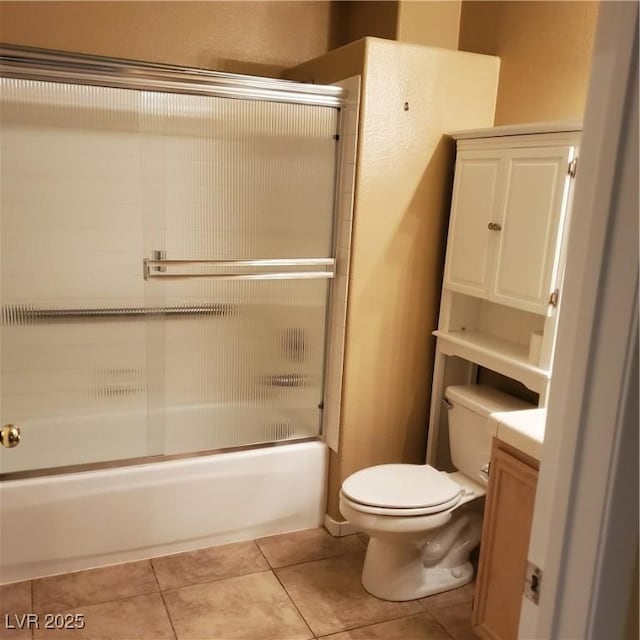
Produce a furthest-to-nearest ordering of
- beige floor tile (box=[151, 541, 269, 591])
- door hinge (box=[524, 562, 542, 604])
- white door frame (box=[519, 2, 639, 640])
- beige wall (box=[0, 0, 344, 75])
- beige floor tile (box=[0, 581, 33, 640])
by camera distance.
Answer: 1. beige wall (box=[0, 0, 344, 75])
2. beige floor tile (box=[151, 541, 269, 591])
3. beige floor tile (box=[0, 581, 33, 640])
4. door hinge (box=[524, 562, 542, 604])
5. white door frame (box=[519, 2, 639, 640])

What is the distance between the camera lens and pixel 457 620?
2.38 m

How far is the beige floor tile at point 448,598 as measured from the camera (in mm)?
2455

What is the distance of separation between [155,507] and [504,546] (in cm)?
134

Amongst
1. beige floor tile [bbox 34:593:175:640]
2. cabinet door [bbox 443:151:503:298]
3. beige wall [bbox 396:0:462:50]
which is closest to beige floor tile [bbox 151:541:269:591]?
beige floor tile [bbox 34:593:175:640]

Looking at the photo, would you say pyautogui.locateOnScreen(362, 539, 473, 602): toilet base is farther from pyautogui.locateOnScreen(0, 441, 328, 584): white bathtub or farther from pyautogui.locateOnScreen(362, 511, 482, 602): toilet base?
pyautogui.locateOnScreen(0, 441, 328, 584): white bathtub

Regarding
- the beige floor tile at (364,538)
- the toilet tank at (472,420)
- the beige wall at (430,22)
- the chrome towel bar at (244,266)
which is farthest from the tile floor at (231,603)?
the beige wall at (430,22)

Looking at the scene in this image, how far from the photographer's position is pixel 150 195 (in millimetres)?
2527

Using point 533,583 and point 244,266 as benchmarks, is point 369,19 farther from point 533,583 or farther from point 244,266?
point 533,583

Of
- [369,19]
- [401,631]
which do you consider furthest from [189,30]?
[401,631]

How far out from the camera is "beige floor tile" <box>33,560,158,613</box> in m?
2.33

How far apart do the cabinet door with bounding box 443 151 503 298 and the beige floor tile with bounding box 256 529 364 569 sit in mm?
1169

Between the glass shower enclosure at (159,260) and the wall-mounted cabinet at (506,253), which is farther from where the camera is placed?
the glass shower enclosure at (159,260)

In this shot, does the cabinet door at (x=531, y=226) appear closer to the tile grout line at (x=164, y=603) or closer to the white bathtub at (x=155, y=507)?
the white bathtub at (x=155, y=507)

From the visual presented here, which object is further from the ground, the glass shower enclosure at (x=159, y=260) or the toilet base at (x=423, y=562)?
the glass shower enclosure at (x=159, y=260)
